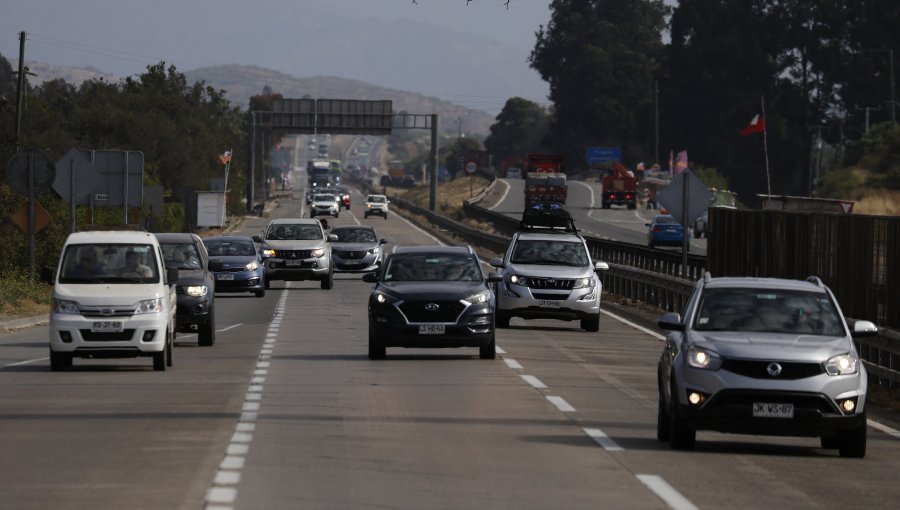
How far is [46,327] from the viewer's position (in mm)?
36688

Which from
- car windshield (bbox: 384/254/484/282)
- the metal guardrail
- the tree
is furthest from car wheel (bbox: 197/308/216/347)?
the tree

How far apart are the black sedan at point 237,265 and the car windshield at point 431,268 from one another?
60.8 feet

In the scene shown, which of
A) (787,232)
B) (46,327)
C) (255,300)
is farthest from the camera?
(255,300)

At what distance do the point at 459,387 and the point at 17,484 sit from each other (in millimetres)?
9423

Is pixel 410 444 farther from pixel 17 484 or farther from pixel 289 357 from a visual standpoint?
pixel 289 357

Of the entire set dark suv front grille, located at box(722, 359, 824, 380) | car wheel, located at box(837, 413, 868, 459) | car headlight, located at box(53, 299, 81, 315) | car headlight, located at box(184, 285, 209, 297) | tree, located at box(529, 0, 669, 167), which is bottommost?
car wheel, located at box(837, 413, 868, 459)

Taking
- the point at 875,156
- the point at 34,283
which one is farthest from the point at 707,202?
the point at 875,156

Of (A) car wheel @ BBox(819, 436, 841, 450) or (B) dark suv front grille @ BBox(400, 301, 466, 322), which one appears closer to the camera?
(A) car wheel @ BBox(819, 436, 841, 450)

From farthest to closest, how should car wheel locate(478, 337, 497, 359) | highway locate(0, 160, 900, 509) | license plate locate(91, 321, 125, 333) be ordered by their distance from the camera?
car wheel locate(478, 337, 497, 359)
license plate locate(91, 321, 125, 333)
highway locate(0, 160, 900, 509)

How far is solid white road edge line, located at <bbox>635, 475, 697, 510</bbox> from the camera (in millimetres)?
12156

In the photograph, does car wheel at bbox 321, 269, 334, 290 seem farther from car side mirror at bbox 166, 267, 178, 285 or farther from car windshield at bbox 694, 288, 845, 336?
car windshield at bbox 694, 288, 845, 336

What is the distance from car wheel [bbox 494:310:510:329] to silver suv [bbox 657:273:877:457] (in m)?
18.0

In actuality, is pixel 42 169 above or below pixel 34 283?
above

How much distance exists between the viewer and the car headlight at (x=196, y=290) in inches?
1149
